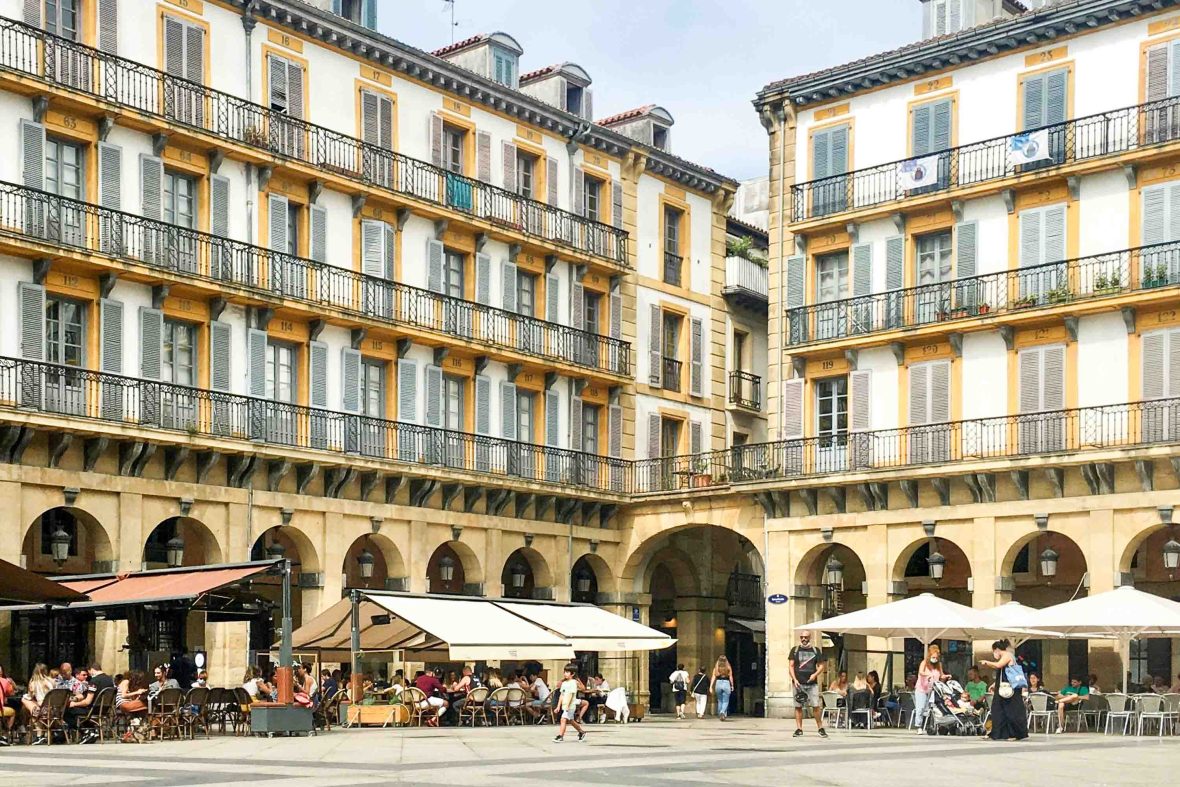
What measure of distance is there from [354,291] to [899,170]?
478 inches

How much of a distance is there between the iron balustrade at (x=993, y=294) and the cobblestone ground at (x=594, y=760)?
10518mm

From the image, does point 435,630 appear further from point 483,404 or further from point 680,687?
point 680,687

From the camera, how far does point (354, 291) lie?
125 ft

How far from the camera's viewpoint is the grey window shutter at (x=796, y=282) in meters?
42.2

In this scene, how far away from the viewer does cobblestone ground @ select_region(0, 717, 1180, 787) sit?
691 inches

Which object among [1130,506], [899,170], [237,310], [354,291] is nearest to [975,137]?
[899,170]

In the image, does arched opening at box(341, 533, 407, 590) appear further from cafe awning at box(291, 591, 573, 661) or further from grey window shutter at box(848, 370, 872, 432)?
grey window shutter at box(848, 370, 872, 432)

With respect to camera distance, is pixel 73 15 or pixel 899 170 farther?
pixel 899 170

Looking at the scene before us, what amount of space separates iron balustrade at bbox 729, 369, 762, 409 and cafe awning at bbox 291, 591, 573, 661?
1739 cm

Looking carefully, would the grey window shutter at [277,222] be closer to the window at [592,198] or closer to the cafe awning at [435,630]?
the cafe awning at [435,630]

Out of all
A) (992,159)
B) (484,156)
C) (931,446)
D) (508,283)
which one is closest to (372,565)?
(508,283)

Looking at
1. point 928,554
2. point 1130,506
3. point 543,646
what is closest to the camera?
point 543,646

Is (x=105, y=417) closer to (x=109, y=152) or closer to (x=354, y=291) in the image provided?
(x=109, y=152)

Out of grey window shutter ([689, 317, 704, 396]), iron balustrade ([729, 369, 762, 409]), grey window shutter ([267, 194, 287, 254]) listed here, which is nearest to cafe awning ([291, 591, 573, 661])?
grey window shutter ([267, 194, 287, 254])
